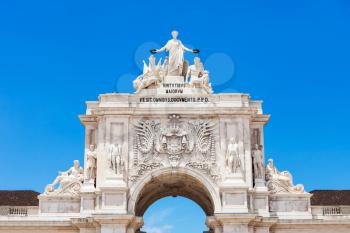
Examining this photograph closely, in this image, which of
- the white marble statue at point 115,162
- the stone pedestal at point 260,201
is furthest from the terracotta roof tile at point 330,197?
the white marble statue at point 115,162

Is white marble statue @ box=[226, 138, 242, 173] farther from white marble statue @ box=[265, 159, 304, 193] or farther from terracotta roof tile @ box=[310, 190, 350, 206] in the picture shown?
terracotta roof tile @ box=[310, 190, 350, 206]

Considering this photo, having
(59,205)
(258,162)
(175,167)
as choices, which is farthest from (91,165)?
(258,162)

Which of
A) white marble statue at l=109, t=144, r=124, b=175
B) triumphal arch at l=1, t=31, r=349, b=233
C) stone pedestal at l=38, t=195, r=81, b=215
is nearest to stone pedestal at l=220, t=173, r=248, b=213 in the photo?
triumphal arch at l=1, t=31, r=349, b=233

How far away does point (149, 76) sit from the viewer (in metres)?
40.8

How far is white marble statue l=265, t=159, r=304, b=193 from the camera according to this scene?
39562 millimetres

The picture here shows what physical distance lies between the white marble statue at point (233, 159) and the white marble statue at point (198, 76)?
3554 millimetres

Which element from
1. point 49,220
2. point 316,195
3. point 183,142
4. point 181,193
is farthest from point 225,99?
point 316,195

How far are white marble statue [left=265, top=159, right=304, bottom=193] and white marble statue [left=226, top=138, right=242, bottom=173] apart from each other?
2116 mm

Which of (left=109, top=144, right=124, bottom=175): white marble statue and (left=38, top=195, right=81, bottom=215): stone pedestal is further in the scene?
(left=38, top=195, right=81, bottom=215): stone pedestal

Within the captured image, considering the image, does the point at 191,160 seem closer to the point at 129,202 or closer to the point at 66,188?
the point at 129,202

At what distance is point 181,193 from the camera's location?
43.5 metres

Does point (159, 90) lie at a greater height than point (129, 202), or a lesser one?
greater

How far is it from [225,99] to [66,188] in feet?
31.0

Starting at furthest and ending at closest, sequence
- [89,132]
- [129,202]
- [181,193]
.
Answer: [181,193] < [89,132] < [129,202]
